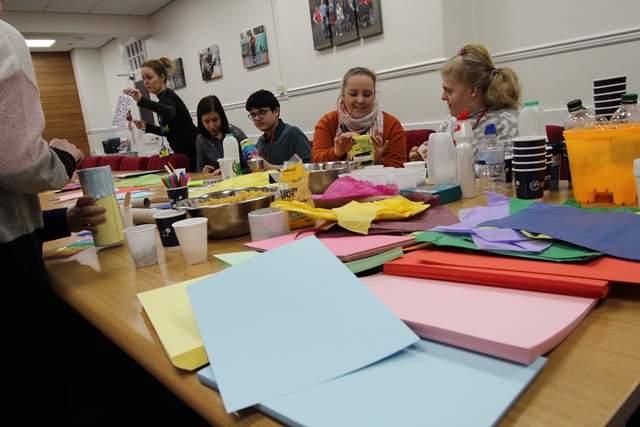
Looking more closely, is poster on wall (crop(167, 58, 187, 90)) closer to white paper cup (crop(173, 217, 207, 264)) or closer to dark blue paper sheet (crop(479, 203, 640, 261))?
white paper cup (crop(173, 217, 207, 264))

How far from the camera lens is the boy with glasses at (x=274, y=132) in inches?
120

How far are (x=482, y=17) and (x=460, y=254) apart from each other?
10.4 ft

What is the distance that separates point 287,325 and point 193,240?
0.49m

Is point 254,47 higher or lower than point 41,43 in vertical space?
lower

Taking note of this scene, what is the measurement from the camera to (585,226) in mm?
794

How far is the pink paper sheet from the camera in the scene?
0.50 meters

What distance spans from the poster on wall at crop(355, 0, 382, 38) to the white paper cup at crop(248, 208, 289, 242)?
3.13m

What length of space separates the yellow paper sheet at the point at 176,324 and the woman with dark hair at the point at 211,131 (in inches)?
98.2

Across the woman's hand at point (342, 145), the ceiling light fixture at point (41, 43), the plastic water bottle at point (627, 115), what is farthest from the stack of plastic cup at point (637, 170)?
the ceiling light fixture at point (41, 43)

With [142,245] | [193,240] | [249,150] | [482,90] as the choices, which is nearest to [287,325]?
[193,240]

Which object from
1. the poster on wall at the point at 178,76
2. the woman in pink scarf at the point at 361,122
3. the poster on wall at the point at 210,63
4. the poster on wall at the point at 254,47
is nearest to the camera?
the woman in pink scarf at the point at 361,122

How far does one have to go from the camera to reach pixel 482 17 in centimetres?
339

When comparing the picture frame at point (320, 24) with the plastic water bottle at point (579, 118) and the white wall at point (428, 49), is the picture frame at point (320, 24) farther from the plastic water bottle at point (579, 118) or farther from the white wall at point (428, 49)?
the plastic water bottle at point (579, 118)

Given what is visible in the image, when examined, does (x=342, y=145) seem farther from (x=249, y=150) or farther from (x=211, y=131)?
(x=211, y=131)
